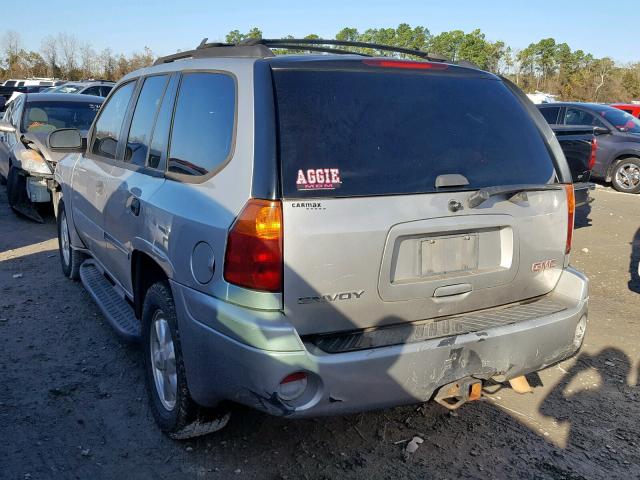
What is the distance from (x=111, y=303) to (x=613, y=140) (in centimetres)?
1171

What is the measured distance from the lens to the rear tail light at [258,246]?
101 inches

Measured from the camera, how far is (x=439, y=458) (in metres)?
3.21

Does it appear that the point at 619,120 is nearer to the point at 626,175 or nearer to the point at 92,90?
the point at 626,175

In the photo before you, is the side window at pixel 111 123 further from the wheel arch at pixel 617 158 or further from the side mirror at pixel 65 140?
the wheel arch at pixel 617 158

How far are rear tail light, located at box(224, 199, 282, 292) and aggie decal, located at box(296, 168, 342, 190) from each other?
0.48ft

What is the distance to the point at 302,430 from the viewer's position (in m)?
3.45

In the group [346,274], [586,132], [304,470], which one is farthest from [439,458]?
[586,132]

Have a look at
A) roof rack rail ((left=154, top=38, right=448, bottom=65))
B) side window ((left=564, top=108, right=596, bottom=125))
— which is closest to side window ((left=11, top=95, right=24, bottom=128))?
roof rack rail ((left=154, top=38, right=448, bottom=65))

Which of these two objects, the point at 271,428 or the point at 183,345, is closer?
the point at 183,345

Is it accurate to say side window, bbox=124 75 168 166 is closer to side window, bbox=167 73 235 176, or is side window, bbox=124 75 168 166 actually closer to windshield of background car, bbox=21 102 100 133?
side window, bbox=167 73 235 176

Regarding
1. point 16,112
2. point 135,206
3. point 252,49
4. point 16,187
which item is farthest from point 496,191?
point 16,112

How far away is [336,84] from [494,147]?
90cm

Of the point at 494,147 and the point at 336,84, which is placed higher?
the point at 336,84

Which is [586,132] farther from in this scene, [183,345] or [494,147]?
[183,345]
